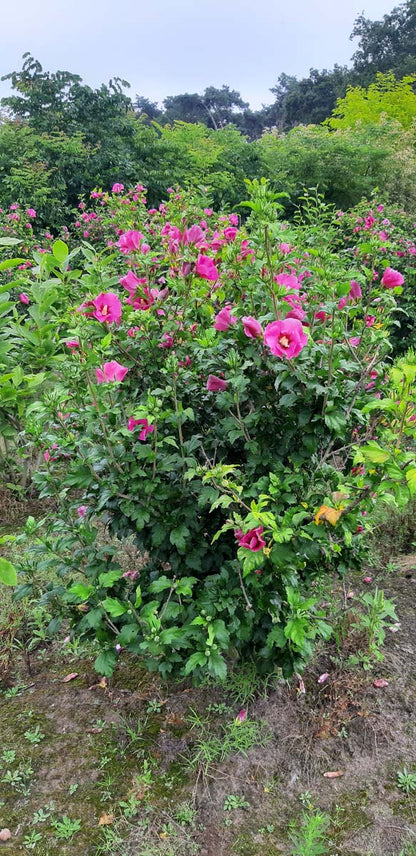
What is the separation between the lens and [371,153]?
36.1 ft

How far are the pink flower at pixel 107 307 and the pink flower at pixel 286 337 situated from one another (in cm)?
39

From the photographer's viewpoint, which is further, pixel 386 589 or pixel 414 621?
pixel 386 589

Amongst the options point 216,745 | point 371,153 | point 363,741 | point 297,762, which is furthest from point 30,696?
point 371,153

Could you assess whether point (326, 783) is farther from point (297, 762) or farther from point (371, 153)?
point (371, 153)

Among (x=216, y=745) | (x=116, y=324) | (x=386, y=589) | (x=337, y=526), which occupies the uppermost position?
(x=116, y=324)

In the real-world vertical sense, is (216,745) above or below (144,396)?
below

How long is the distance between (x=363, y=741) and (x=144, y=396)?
1.28 meters

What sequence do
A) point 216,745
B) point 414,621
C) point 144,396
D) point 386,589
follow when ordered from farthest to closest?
point 386,589
point 414,621
point 216,745
point 144,396

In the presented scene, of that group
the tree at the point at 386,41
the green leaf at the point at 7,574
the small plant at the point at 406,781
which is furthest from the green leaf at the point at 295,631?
the tree at the point at 386,41

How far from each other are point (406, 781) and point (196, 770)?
62cm

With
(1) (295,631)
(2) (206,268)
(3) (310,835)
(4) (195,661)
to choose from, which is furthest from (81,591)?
(2) (206,268)

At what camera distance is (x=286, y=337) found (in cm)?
118

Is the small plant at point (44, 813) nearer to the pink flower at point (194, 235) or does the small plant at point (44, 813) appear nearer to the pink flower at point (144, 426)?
the pink flower at point (144, 426)

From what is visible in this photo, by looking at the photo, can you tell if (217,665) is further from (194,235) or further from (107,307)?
(194,235)
